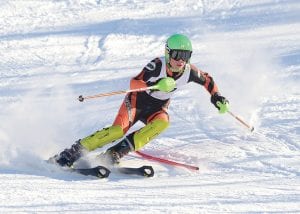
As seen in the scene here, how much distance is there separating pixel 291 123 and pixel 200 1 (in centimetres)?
588

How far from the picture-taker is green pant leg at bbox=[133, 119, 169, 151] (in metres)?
6.45

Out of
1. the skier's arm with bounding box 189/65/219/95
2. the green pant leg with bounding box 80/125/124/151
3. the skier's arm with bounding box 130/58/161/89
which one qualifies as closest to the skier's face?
the skier's arm with bounding box 130/58/161/89

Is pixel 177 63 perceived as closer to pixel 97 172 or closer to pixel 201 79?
pixel 201 79

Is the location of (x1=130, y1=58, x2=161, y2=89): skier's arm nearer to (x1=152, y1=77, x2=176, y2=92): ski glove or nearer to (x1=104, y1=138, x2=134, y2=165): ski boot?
(x1=152, y1=77, x2=176, y2=92): ski glove

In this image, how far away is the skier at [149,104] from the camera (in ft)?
21.0

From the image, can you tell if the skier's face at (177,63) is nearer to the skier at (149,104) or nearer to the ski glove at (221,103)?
the skier at (149,104)

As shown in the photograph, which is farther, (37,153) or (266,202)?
(37,153)

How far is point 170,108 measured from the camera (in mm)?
8617

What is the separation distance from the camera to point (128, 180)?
609cm

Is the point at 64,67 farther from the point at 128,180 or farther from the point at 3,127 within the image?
the point at 128,180

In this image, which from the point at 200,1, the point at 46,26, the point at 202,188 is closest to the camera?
the point at 202,188

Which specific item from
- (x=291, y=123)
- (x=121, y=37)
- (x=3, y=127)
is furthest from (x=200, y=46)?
(x=3, y=127)

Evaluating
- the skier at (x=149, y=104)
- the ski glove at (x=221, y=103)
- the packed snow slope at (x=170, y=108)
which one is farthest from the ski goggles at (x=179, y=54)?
the packed snow slope at (x=170, y=108)

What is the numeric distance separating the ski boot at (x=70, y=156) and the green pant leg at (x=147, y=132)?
1.61ft
